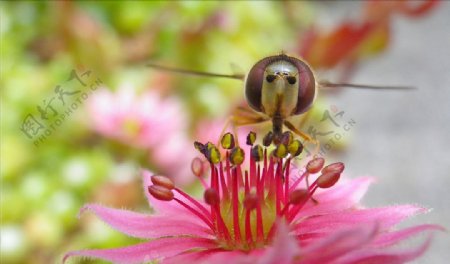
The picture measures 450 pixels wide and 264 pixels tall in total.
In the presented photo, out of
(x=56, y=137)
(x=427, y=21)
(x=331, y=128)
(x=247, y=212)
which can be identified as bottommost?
(x=247, y=212)

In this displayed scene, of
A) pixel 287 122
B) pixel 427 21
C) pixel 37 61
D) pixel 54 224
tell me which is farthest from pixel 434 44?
pixel 287 122

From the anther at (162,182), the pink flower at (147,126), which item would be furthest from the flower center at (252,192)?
the pink flower at (147,126)

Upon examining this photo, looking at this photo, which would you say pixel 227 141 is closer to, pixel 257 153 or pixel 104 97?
pixel 257 153

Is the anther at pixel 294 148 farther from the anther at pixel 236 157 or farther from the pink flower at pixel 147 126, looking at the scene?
the pink flower at pixel 147 126

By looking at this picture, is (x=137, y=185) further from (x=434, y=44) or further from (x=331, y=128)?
(x=434, y=44)

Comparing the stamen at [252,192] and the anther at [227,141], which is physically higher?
the anther at [227,141]

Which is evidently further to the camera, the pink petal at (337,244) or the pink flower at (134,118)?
the pink flower at (134,118)

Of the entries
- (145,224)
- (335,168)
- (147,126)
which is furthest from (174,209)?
(147,126)
